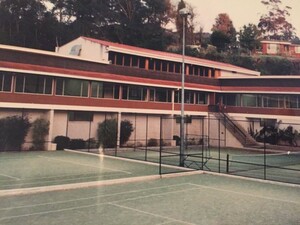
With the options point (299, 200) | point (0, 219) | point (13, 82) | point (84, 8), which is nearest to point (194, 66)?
point (13, 82)

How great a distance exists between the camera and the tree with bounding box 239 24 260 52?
93.9m

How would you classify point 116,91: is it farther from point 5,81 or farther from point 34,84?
point 5,81

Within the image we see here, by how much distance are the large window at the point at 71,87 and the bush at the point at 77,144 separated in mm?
5198

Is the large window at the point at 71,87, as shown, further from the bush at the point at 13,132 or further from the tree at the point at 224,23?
the tree at the point at 224,23

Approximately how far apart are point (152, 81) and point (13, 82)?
1866cm

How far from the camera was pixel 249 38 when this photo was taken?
93500 millimetres

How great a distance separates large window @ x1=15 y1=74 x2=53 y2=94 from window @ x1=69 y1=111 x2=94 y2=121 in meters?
4.04


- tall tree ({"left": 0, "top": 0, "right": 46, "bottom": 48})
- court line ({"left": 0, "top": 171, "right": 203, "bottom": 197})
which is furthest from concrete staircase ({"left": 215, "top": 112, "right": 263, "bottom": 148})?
tall tree ({"left": 0, "top": 0, "right": 46, "bottom": 48})

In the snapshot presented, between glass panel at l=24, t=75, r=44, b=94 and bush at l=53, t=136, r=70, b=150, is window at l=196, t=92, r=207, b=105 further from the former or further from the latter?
glass panel at l=24, t=75, r=44, b=94

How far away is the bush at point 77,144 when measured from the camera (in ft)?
120

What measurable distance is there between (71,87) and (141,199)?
25.7 m

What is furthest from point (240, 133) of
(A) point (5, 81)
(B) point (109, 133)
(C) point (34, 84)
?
(A) point (5, 81)

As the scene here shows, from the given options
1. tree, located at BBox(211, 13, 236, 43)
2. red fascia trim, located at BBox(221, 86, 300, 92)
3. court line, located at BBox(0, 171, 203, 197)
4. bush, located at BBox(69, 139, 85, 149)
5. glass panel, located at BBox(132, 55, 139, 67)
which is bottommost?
court line, located at BBox(0, 171, 203, 197)

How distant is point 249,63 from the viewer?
294 ft
